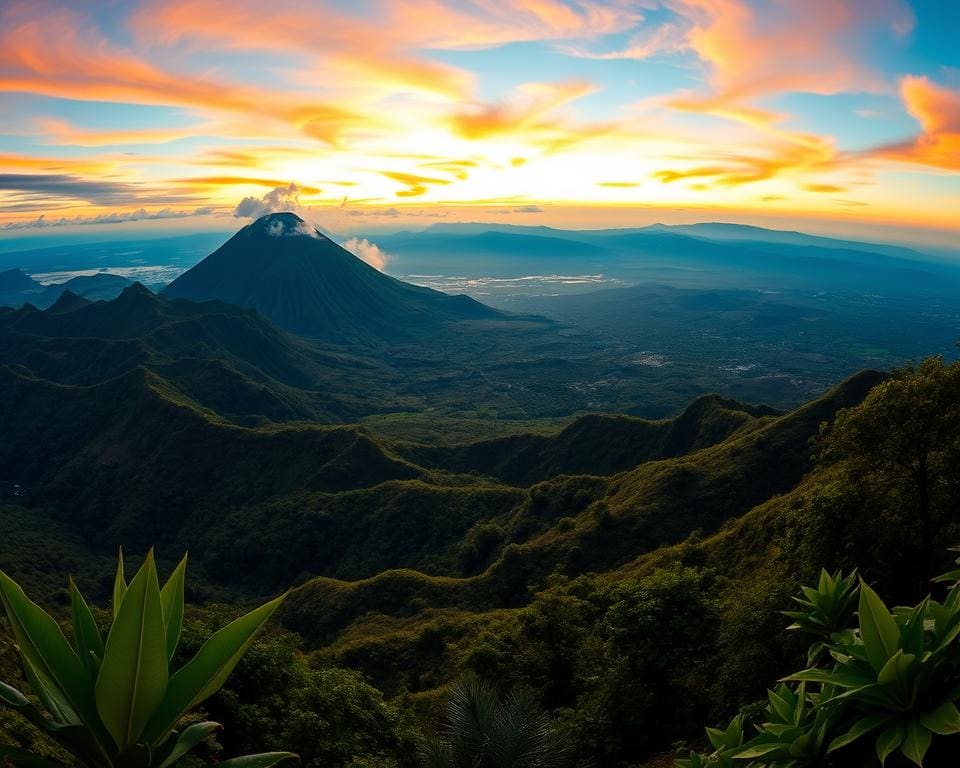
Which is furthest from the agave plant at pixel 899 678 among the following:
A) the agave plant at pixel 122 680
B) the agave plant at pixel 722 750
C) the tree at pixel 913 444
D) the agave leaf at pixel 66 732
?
the tree at pixel 913 444

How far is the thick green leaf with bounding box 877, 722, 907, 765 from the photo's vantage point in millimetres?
4750

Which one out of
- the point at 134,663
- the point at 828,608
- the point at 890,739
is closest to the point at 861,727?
the point at 890,739

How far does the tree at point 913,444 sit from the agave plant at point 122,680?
1622 centimetres

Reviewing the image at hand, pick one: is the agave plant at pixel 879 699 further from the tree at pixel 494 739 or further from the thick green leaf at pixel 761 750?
the tree at pixel 494 739

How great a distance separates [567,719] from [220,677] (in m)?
16.6

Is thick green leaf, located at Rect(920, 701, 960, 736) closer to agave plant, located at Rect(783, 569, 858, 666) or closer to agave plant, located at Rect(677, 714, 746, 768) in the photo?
agave plant, located at Rect(677, 714, 746, 768)

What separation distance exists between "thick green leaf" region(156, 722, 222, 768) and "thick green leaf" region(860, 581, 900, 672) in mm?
5634

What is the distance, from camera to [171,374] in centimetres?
15512

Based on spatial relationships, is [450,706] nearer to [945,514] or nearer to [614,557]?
[945,514]

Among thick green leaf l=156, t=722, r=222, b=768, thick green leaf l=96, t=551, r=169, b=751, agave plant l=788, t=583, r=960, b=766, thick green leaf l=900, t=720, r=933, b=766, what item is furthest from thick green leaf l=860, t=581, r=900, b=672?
thick green leaf l=96, t=551, r=169, b=751

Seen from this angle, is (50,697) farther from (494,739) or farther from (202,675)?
(494,739)

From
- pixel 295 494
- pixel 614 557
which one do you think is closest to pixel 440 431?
pixel 295 494

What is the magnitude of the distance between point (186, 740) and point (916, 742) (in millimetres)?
5768

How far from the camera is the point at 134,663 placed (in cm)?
374
